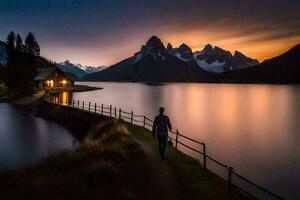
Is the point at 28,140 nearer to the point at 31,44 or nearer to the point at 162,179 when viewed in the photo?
the point at 162,179

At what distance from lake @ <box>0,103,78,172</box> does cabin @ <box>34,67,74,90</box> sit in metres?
61.6

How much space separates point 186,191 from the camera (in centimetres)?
1248

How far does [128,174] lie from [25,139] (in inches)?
802

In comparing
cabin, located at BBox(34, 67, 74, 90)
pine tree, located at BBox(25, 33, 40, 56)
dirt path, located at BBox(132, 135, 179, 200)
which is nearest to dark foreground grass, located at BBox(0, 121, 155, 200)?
dirt path, located at BBox(132, 135, 179, 200)

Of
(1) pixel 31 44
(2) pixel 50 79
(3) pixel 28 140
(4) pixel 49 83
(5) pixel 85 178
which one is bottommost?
(3) pixel 28 140

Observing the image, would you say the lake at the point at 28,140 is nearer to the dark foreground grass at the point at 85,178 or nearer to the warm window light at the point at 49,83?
the dark foreground grass at the point at 85,178

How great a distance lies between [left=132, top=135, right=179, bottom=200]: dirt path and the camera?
39.2 ft

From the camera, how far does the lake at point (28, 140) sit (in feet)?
77.1

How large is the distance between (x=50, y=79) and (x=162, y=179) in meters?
102

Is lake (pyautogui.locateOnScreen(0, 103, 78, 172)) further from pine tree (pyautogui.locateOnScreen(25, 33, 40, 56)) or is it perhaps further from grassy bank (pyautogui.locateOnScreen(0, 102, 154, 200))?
pine tree (pyautogui.locateOnScreen(25, 33, 40, 56))

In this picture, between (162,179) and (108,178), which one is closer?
(162,179)

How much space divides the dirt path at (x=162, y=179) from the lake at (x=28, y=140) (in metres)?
10.9

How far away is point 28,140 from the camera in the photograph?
30.5 metres

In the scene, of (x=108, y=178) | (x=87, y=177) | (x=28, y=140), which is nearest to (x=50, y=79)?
(x=28, y=140)
